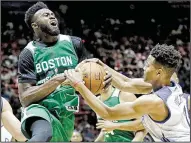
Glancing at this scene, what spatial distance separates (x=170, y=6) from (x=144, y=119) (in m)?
11.6

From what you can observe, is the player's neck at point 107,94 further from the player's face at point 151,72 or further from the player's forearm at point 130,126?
the player's face at point 151,72

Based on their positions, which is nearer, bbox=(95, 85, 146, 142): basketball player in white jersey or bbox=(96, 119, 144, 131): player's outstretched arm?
bbox=(96, 119, 144, 131): player's outstretched arm

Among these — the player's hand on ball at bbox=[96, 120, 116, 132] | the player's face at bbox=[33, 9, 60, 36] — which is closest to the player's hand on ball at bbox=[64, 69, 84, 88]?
the player's face at bbox=[33, 9, 60, 36]

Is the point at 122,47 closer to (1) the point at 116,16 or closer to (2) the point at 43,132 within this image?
(1) the point at 116,16

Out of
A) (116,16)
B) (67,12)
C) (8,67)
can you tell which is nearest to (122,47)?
(116,16)

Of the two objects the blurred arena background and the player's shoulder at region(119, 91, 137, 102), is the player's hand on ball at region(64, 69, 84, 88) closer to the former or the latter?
the player's shoulder at region(119, 91, 137, 102)

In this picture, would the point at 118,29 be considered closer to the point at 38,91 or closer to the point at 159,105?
the point at 38,91

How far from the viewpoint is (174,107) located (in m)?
4.36

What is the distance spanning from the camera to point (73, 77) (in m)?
4.24

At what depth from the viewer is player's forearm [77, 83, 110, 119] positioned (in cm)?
419

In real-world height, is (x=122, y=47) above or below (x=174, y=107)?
below

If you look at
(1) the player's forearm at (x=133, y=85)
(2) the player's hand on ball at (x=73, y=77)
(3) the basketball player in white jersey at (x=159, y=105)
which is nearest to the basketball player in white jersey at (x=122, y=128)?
(1) the player's forearm at (x=133, y=85)

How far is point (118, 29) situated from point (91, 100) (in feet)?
38.4

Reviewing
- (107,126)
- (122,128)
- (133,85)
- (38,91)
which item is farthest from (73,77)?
(122,128)
